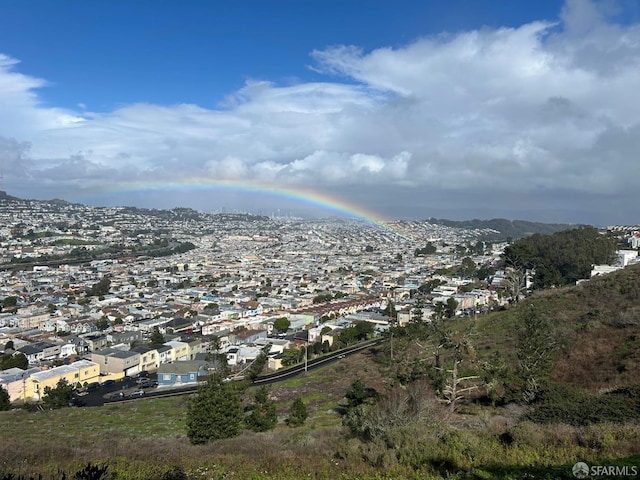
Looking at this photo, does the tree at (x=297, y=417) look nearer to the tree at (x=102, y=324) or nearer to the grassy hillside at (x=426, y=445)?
the grassy hillside at (x=426, y=445)

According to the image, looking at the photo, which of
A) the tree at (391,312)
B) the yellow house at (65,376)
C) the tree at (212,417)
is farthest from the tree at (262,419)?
the tree at (391,312)

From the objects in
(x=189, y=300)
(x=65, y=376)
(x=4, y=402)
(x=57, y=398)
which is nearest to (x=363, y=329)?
(x=65, y=376)

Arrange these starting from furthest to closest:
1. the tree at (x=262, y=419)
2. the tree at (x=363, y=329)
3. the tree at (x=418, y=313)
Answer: the tree at (x=363, y=329) < the tree at (x=418, y=313) < the tree at (x=262, y=419)

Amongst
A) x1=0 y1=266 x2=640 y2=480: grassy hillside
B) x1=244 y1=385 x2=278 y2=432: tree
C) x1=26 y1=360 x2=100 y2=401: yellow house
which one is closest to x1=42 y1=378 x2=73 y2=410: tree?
x1=26 y1=360 x2=100 y2=401: yellow house

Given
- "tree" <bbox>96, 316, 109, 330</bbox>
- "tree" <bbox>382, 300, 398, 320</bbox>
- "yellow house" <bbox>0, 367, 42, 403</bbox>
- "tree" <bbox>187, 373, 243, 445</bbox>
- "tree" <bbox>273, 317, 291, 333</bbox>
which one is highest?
"tree" <bbox>187, 373, 243, 445</bbox>

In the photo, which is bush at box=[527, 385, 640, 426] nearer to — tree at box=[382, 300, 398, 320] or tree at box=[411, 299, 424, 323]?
tree at box=[411, 299, 424, 323]

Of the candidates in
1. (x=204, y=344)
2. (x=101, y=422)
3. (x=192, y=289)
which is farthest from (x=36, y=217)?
(x=101, y=422)

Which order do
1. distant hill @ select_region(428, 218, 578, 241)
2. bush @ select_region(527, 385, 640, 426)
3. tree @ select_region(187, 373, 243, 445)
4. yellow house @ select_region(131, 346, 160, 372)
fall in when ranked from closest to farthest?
bush @ select_region(527, 385, 640, 426)
tree @ select_region(187, 373, 243, 445)
yellow house @ select_region(131, 346, 160, 372)
distant hill @ select_region(428, 218, 578, 241)
